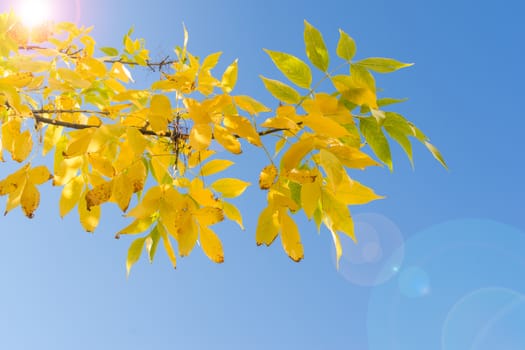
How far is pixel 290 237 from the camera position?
1.23m

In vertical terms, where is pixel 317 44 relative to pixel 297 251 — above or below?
above

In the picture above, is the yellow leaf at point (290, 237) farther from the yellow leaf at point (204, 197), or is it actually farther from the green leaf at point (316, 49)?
the green leaf at point (316, 49)

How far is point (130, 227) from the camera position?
1.48 metres

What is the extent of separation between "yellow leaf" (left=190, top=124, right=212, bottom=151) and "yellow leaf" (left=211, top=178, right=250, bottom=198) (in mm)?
350

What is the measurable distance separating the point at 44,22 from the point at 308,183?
146 cm

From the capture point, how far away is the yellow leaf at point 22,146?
1457mm

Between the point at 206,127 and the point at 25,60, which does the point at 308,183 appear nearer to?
the point at 206,127

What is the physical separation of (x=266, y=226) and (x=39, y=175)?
2.30ft

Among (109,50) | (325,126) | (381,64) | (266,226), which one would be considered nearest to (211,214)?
(266,226)

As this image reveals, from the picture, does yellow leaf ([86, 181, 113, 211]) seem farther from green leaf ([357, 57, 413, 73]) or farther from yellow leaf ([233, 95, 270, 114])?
green leaf ([357, 57, 413, 73])

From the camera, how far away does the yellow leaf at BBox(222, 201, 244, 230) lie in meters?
1.53

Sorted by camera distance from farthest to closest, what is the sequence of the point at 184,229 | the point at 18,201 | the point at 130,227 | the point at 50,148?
the point at 50,148
the point at 130,227
the point at 18,201
the point at 184,229

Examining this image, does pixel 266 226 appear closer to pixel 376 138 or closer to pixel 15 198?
pixel 376 138

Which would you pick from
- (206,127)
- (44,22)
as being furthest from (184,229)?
(44,22)
